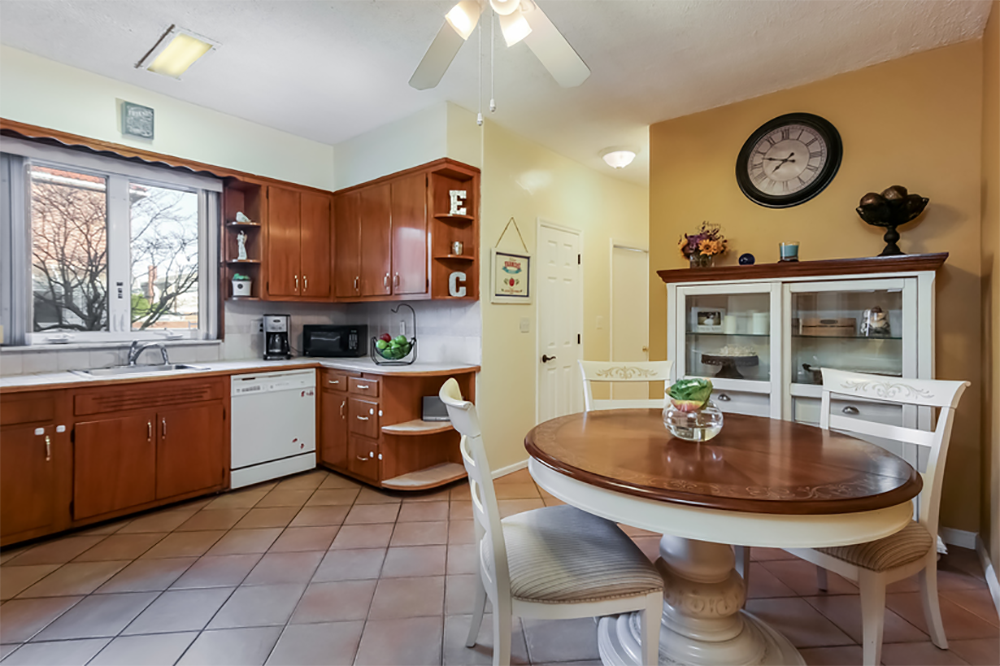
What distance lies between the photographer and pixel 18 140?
2809 millimetres

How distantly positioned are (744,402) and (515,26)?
7.87 ft

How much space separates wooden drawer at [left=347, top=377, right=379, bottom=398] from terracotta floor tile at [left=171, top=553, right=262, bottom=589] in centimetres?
121

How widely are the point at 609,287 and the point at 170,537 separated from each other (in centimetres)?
407

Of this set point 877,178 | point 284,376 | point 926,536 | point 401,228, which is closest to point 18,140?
point 284,376

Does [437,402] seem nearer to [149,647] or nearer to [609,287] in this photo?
[149,647]

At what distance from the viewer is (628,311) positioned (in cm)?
511

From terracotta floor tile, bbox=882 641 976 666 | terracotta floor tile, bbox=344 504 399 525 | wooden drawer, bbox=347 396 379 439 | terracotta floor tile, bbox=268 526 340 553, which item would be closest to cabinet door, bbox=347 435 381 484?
wooden drawer, bbox=347 396 379 439

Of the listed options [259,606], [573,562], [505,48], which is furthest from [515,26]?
[259,606]

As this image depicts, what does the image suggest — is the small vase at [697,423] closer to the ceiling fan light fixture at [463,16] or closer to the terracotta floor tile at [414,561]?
the terracotta floor tile at [414,561]

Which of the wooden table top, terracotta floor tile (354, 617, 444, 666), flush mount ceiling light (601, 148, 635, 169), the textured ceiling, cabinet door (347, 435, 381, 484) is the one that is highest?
the textured ceiling

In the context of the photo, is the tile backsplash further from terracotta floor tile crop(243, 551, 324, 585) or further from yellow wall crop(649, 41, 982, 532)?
yellow wall crop(649, 41, 982, 532)

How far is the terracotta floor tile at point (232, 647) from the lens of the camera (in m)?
1.67

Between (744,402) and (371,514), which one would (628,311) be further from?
(371,514)

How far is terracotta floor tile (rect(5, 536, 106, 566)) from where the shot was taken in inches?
92.4
